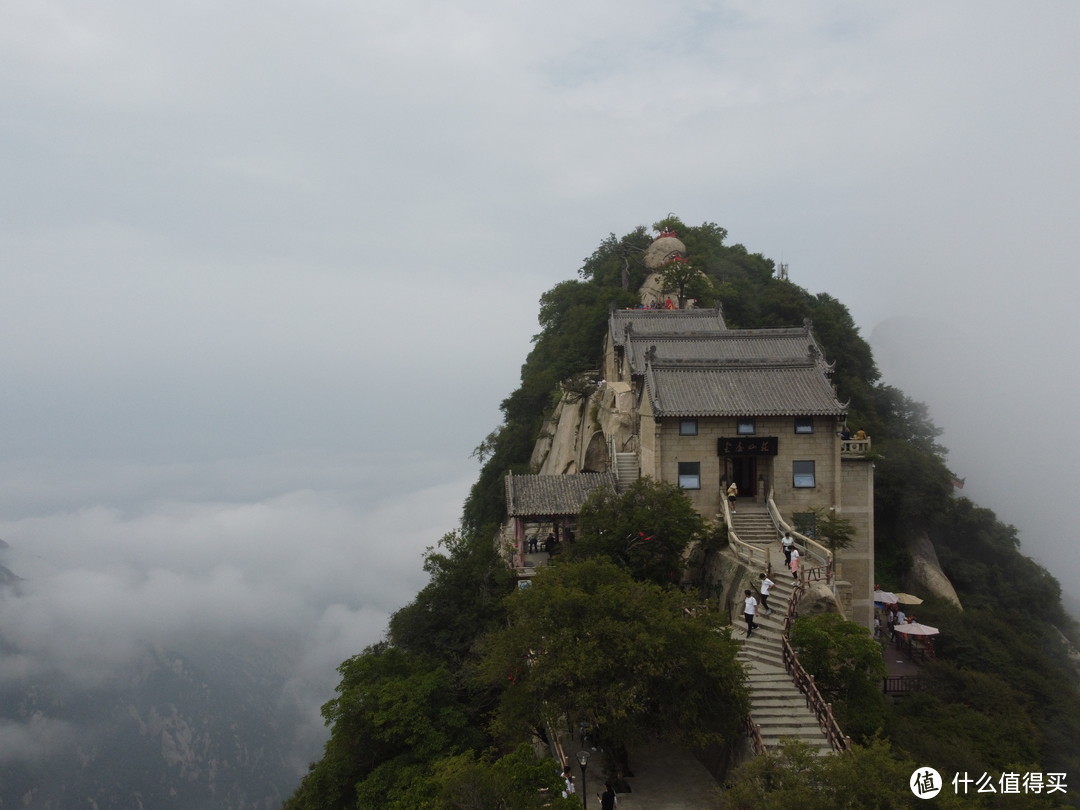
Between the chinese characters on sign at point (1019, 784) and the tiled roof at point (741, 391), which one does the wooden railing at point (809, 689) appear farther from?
the tiled roof at point (741, 391)

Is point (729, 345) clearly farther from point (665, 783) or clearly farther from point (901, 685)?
point (665, 783)

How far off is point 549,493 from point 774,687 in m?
12.9

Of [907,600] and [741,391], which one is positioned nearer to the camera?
[741,391]

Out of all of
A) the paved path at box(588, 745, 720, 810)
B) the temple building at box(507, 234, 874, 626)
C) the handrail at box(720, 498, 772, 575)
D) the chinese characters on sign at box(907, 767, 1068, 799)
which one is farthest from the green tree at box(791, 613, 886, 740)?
the temple building at box(507, 234, 874, 626)

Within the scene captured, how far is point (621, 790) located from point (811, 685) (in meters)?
5.25

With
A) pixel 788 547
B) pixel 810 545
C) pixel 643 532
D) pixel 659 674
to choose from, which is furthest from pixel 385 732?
pixel 810 545

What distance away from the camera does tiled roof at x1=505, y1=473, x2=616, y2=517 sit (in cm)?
2759

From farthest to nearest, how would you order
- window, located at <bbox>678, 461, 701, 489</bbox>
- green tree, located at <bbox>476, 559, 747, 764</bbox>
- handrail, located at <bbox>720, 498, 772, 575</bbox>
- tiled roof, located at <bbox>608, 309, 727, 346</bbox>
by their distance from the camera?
tiled roof, located at <bbox>608, 309, 727, 346</bbox> < window, located at <bbox>678, 461, 701, 489</bbox> < handrail, located at <bbox>720, 498, 772, 575</bbox> < green tree, located at <bbox>476, 559, 747, 764</bbox>

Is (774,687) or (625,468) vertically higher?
(625,468)

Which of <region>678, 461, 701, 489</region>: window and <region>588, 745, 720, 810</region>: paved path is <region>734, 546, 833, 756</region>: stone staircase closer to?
<region>588, 745, 720, 810</region>: paved path

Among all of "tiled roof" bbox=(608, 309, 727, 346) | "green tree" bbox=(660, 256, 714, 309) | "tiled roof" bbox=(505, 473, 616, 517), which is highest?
"green tree" bbox=(660, 256, 714, 309)

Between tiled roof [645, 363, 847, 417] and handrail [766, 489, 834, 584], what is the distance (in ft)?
11.9

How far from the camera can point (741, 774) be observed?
12.2m

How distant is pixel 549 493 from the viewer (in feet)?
94.1
